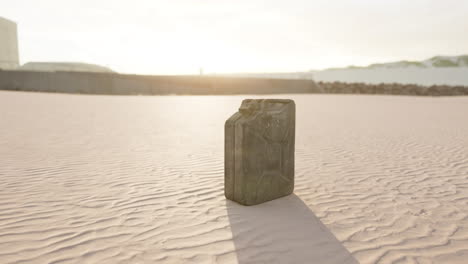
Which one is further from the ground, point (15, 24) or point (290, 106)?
point (15, 24)

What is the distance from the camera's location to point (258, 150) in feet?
13.8

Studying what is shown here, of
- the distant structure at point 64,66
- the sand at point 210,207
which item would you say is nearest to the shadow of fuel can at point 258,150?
the sand at point 210,207

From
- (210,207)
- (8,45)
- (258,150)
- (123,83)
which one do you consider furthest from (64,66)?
(258,150)

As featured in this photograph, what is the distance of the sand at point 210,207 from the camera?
3.14 meters

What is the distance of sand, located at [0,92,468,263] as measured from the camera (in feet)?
10.3

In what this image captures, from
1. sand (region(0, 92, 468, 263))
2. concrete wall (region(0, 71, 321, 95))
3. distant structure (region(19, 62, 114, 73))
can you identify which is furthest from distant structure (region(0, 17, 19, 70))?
sand (region(0, 92, 468, 263))

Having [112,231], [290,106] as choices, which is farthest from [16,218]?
[290,106]

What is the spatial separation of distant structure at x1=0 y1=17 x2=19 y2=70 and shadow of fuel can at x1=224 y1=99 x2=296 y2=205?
4161 cm

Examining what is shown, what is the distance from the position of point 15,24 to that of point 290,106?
153 ft

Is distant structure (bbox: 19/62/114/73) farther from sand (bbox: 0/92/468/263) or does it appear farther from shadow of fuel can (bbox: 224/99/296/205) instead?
shadow of fuel can (bbox: 224/99/296/205)

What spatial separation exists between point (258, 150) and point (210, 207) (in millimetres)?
985

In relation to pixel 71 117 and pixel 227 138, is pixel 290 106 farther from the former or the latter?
pixel 71 117

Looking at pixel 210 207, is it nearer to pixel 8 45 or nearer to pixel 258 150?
pixel 258 150

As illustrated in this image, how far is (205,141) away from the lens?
870 centimetres
